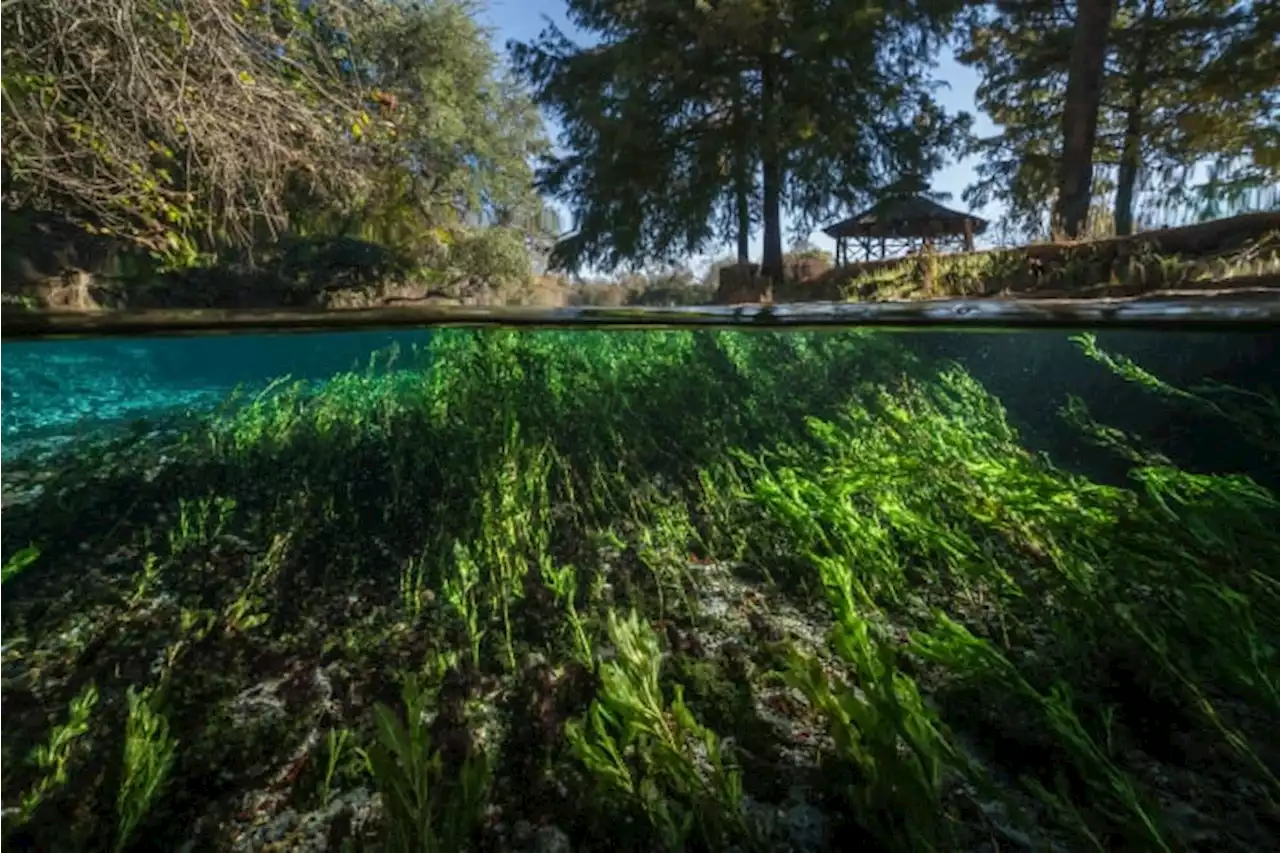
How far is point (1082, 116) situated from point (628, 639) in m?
12.6

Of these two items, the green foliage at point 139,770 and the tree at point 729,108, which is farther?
the tree at point 729,108

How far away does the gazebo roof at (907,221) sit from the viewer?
17281 millimetres

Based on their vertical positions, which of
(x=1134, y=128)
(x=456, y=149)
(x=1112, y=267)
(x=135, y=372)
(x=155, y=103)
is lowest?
(x=135, y=372)

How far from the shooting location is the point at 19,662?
468cm

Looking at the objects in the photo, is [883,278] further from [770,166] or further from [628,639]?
[628,639]

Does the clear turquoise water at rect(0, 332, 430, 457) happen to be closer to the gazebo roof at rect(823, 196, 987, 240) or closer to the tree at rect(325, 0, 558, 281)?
the tree at rect(325, 0, 558, 281)

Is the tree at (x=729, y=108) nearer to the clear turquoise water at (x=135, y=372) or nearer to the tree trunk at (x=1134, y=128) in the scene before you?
→ the tree trunk at (x=1134, y=128)

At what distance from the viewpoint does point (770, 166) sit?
16.8 metres

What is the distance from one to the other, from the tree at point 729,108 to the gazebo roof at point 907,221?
2.91 ft

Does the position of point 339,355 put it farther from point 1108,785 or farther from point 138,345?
point 1108,785

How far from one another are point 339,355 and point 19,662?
→ 889 cm

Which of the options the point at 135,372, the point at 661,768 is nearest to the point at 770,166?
the point at 135,372

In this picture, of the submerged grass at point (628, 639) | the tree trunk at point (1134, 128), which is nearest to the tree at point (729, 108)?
the tree trunk at point (1134, 128)

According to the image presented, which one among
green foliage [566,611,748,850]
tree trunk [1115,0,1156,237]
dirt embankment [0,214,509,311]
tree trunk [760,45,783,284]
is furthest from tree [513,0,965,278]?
green foliage [566,611,748,850]
